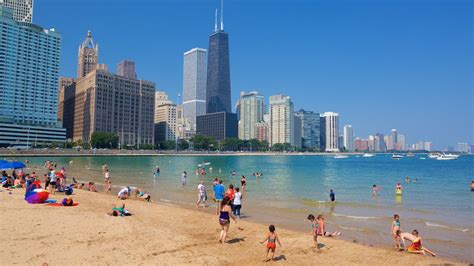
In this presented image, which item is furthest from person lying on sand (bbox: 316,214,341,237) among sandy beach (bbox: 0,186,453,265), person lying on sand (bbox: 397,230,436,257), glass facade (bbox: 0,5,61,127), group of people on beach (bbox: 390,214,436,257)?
glass facade (bbox: 0,5,61,127)

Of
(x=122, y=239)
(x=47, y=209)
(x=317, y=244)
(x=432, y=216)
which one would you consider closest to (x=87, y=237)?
(x=122, y=239)

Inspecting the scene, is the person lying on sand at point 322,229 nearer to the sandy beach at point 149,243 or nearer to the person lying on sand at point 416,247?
the sandy beach at point 149,243

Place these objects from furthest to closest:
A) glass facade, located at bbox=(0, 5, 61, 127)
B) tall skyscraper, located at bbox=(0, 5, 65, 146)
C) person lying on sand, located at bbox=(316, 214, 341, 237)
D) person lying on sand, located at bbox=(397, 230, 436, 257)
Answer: glass facade, located at bbox=(0, 5, 61, 127)
tall skyscraper, located at bbox=(0, 5, 65, 146)
person lying on sand, located at bbox=(316, 214, 341, 237)
person lying on sand, located at bbox=(397, 230, 436, 257)

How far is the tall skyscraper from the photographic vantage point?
17288 cm

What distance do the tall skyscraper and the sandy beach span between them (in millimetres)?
176821

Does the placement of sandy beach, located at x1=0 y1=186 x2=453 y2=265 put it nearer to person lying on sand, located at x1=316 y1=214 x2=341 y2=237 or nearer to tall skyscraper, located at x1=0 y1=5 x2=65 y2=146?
person lying on sand, located at x1=316 y1=214 x2=341 y2=237

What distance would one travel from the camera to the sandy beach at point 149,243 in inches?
490

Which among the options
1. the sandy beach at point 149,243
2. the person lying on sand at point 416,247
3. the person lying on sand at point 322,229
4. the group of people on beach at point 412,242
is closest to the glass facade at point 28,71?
the sandy beach at point 149,243

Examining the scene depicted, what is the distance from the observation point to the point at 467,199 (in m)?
34.5

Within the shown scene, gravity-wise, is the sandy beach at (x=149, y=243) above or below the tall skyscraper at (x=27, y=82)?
→ below

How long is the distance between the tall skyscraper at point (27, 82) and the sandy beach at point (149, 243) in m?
177

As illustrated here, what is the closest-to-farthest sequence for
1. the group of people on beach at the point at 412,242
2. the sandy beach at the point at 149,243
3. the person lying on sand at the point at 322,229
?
the sandy beach at the point at 149,243
the group of people on beach at the point at 412,242
the person lying on sand at the point at 322,229

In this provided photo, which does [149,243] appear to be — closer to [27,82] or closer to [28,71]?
[27,82]

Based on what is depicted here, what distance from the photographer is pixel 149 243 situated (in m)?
14.3
